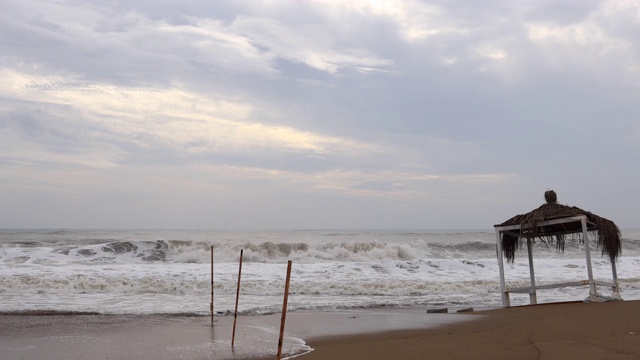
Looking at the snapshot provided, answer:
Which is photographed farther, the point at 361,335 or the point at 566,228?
the point at 566,228

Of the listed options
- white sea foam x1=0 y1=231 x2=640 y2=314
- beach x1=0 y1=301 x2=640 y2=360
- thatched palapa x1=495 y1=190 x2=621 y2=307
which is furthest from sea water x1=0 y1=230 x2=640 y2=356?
beach x1=0 y1=301 x2=640 y2=360

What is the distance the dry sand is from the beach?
13mm

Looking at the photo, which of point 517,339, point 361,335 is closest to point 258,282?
point 361,335

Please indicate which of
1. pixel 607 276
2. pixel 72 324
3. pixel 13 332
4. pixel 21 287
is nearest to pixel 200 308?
pixel 72 324

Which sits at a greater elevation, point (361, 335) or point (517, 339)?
point (517, 339)

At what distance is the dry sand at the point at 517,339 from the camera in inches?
255

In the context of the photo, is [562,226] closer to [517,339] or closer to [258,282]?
[517,339]

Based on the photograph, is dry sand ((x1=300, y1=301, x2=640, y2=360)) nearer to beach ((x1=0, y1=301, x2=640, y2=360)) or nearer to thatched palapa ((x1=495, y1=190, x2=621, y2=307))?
beach ((x1=0, y1=301, x2=640, y2=360))

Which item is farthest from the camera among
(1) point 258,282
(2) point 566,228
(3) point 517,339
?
(1) point 258,282

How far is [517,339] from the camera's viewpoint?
759cm

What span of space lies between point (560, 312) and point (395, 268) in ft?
47.6

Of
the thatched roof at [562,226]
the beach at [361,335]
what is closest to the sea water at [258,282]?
the thatched roof at [562,226]

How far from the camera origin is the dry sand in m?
6.48

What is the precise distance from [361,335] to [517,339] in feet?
8.72
